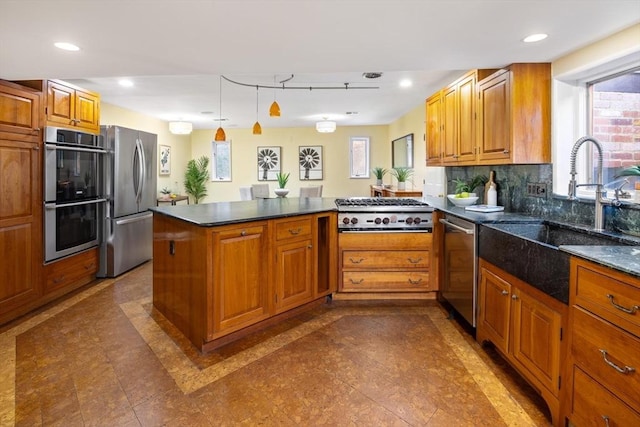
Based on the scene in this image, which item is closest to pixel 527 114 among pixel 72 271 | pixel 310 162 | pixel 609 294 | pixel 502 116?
pixel 502 116

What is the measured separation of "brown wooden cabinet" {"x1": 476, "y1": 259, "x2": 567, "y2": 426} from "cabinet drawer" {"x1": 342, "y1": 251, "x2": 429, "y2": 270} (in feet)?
3.03

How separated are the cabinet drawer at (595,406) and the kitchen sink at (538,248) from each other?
329 millimetres

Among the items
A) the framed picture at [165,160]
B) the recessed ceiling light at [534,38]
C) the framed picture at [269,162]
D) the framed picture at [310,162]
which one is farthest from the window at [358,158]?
the recessed ceiling light at [534,38]

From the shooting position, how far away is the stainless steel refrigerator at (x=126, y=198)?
4234mm

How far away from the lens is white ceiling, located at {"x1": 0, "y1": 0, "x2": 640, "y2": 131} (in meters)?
1.86

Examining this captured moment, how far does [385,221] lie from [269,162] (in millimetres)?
Result: 5732

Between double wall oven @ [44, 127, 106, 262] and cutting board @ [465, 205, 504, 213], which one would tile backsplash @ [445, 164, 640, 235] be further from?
double wall oven @ [44, 127, 106, 262]

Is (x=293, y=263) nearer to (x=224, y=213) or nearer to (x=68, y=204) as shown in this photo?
(x=224, y=213)

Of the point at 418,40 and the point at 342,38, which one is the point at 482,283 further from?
the point at 342,38

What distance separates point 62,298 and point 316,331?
2592 mm

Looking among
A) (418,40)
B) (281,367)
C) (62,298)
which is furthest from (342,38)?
(62,298)

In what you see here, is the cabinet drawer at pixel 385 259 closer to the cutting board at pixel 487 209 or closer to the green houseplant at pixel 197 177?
the cutting board at pixel 487 209

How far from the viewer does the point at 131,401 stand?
6.49 ft

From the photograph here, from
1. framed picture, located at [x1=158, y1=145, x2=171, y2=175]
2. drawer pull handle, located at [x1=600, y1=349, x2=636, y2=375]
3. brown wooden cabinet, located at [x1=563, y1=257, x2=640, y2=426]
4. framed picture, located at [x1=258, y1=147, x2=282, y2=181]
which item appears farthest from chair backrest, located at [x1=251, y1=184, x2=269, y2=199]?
drawer pull handle, located at [x1=600, y1=349, x2=636, y2=375]
